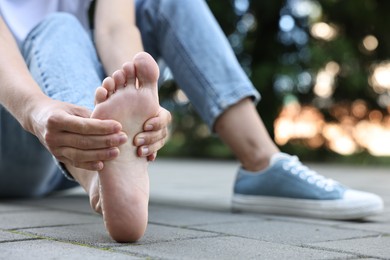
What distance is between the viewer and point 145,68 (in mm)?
1058

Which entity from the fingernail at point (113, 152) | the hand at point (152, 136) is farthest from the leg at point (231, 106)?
the fingernail at point (113, 152)

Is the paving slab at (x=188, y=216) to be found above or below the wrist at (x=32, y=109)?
below

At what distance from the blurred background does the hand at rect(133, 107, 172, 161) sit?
529cm

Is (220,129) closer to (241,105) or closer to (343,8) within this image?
(241,105)

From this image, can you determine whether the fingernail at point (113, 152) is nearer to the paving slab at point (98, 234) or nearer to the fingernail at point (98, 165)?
the fingernail at point (98, 165)

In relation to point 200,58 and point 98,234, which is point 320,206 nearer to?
point 200,58

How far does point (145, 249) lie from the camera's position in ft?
3.53

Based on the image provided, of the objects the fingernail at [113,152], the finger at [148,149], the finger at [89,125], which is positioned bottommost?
the finger at [148,149]

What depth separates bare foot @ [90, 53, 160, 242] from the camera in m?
1.05

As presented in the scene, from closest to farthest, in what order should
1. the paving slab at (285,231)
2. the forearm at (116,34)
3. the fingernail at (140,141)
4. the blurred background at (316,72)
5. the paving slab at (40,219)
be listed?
the fingernail at (140,141) < the paving slab at (285,231) < the paving slab at (40,219) < the forearm at (116,34) < the blurred background at (316,72)

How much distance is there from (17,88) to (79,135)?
0.85 ft

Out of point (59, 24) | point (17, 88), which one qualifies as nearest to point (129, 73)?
point (17, 88)

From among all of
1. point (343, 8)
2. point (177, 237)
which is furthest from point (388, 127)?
point (177, 237)

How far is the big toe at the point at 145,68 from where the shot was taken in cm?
106
